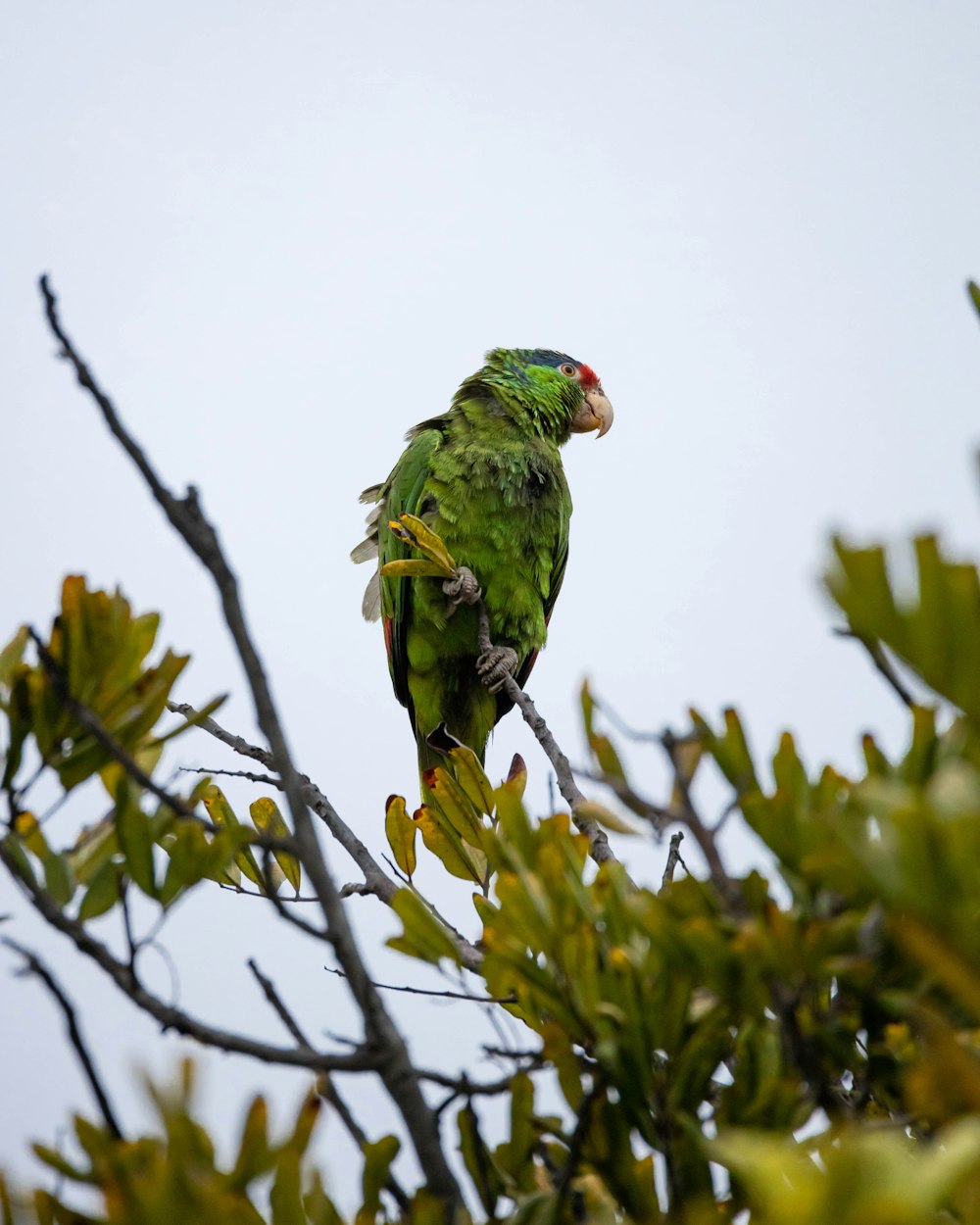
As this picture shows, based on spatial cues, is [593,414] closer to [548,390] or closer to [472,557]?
[548,390]

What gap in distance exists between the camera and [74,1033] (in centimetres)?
110

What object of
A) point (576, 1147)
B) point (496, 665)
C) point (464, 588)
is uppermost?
point (464, 588)

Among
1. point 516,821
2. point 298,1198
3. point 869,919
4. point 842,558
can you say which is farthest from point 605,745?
point 298,1198

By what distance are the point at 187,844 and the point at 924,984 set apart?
30.1 inches

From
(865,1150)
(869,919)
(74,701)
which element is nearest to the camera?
(865,1150)

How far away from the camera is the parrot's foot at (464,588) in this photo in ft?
13.9

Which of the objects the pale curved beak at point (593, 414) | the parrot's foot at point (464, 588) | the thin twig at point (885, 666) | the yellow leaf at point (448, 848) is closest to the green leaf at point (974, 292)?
the thin twig at point (885, 666)

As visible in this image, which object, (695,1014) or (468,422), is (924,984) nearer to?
(695,1014)

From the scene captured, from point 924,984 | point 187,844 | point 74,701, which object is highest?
point 74,701

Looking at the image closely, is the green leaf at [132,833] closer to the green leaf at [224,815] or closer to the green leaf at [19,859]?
the green leaf at [19,859]

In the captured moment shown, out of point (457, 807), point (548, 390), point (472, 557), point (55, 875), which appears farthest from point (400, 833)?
point (548, 390)

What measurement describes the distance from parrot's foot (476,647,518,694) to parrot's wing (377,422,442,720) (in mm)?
398

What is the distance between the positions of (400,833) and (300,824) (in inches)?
37.8

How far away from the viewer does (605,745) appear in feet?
3.62
